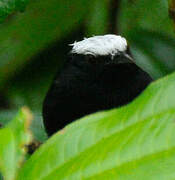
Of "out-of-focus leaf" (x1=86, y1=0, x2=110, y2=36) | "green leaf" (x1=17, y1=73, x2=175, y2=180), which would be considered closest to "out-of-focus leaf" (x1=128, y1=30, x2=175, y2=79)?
"out-of-focus leaf" (x1=86, y1=0, x2=110, y2=36)

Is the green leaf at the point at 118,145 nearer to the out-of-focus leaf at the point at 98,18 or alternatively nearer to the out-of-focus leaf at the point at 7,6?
the out-of-focus leaf at the point at 7,6

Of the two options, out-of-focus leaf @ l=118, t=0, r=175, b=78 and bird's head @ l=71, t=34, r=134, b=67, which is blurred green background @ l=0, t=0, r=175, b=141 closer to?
out-of-focus leaf @ l=118, t=0, r=175, b=78

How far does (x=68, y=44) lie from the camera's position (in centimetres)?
155

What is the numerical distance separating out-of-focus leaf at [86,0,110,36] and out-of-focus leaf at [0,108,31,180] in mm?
1000

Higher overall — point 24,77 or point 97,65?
point 97,65

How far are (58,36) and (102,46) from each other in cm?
26

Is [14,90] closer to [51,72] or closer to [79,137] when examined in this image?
[51,72]

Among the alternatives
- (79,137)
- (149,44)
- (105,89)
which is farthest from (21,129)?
(149,44)

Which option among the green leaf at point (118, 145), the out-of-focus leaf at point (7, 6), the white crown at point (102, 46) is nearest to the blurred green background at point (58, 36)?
the white crown at point (102, 46)

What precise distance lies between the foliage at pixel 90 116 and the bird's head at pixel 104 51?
13cm

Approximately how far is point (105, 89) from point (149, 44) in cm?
34

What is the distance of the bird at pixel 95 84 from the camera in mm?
1310

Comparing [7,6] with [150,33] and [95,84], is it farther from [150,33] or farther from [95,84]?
[150,33]

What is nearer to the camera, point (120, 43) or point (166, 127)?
point (166, 127)
